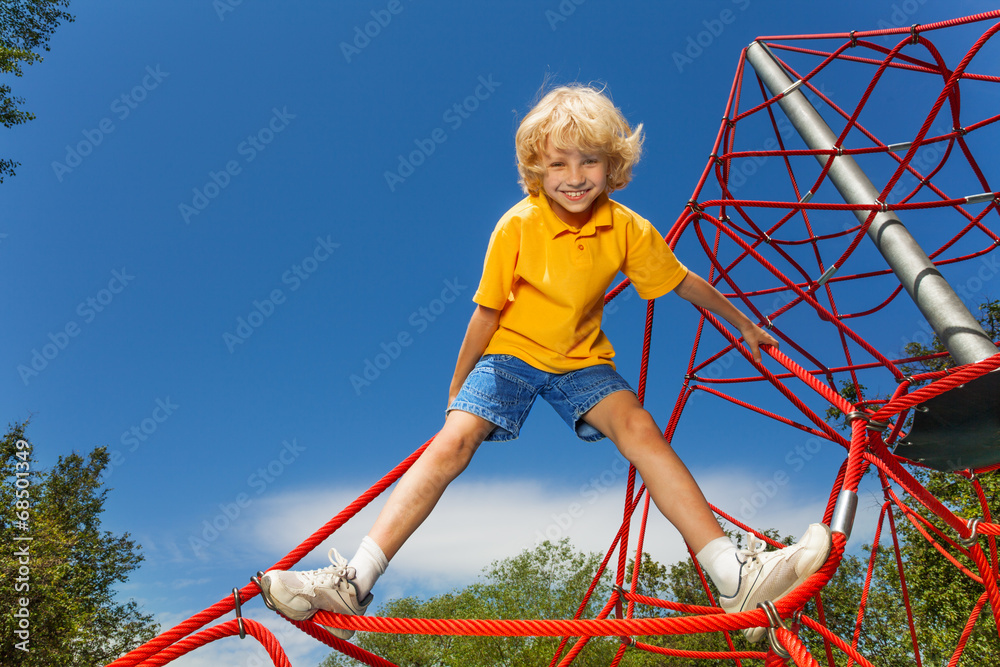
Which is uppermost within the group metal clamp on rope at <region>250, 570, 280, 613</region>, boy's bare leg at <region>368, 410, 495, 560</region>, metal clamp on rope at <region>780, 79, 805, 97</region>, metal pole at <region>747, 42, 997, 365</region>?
metal clamp on rope at <region>780, 79, 805, 97</region>

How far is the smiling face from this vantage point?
212cm

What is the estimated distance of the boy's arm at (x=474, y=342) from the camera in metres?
2.26

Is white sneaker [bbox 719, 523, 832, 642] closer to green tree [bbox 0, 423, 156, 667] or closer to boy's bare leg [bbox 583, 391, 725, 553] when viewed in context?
boy's bare leg [bbox 583, 391, 725, 553]

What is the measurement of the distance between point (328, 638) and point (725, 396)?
97.0 inches

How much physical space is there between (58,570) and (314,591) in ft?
47.1

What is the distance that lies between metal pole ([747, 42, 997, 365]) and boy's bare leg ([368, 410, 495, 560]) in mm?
2012

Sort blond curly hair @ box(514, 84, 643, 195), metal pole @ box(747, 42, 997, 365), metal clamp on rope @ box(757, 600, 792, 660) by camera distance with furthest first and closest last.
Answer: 1. metal pole @ box(747, 42, 997, 365)
2. blond curly hair @ box(514, 84, 643, 195)
3. metal clamp on rope @ box(757, 600, 792, 660)

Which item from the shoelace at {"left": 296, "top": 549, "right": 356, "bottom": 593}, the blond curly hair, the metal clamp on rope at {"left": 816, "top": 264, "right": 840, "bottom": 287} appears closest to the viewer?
the shoelace at {"left": 296, "top": 549, "right": 356, "bottom": 593}

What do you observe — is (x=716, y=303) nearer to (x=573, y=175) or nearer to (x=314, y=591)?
(x=573, y=175)

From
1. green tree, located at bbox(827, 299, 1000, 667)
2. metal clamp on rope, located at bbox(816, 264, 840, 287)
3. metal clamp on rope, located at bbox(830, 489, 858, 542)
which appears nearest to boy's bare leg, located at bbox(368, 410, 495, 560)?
metal clamp on rope, located at bbox(830, 489, 858, 542)

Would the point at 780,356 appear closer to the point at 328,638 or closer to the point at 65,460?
the point at 328,638

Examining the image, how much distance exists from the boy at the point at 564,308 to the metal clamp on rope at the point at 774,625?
329mm

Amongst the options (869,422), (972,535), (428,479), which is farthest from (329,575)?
(972,535)

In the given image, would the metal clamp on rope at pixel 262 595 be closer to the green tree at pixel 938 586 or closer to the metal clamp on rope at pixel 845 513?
the metal clamp on rope at pixel 845 513
